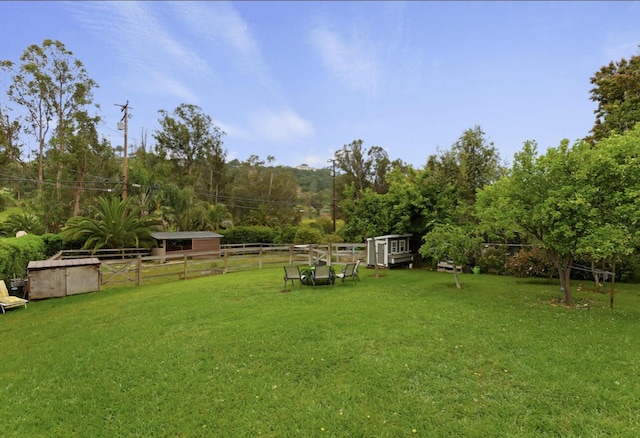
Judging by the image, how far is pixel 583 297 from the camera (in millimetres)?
9406

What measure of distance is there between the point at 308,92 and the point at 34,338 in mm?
19801

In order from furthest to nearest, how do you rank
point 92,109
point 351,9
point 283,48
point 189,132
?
point 189,132, point 92,109, point 283,48, point 351,9

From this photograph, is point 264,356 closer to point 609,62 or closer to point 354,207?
point 354,207

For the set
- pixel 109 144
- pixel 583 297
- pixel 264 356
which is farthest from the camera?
pixel 109 144

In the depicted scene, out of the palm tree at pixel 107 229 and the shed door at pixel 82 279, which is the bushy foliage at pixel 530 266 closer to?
the shed door at pixel 82 279

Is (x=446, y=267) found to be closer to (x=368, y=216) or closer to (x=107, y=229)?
(x=368, y=216)

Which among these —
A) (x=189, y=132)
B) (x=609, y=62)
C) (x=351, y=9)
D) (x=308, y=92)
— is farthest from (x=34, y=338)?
(x=189, y=132)

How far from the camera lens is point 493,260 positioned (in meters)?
14.6

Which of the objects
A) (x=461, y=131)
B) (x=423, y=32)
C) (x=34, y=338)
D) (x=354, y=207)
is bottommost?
(x=34, y=338)

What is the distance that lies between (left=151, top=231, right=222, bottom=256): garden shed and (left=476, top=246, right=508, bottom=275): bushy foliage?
20093mm

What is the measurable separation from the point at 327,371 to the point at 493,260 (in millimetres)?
12734

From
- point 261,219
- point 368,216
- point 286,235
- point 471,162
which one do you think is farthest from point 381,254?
point 261,219

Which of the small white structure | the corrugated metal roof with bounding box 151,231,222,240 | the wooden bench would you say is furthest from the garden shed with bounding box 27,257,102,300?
the wooden bench

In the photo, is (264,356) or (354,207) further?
(354,207)
